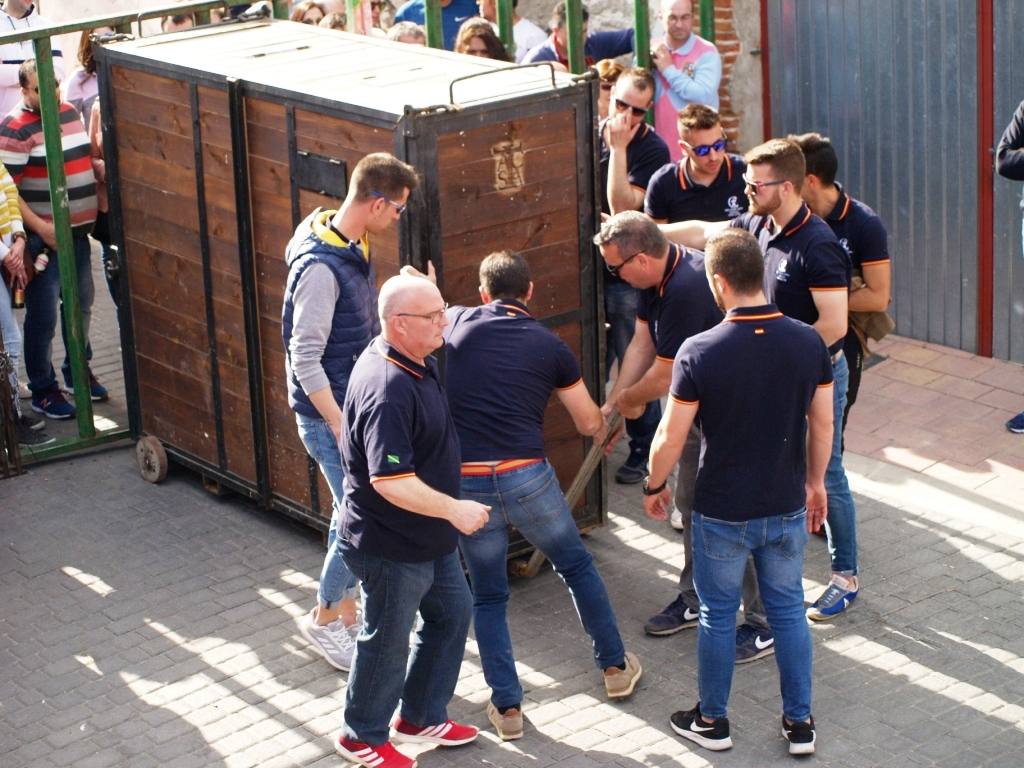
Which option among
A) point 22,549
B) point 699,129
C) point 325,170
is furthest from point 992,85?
point 22,549

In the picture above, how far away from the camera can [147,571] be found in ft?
25.8

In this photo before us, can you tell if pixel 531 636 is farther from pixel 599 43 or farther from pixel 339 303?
pixel 599 43

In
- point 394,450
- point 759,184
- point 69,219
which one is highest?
point 759,184

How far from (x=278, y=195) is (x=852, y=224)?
2.60 m

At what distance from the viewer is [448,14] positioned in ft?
38.6

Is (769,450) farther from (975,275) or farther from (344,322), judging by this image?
(975,275)

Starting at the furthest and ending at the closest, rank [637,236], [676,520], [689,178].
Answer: [689,178]
[676,520]
[637,236]

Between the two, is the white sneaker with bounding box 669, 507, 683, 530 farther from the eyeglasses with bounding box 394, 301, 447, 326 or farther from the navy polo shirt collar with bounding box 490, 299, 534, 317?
the eyeglasses with bounding box 394, 301, 447, 326

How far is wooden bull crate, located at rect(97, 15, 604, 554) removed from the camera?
23.2 feet

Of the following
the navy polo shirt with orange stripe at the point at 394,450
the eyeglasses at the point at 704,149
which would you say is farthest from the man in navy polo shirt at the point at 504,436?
the eyeglasses at the point at 704,149

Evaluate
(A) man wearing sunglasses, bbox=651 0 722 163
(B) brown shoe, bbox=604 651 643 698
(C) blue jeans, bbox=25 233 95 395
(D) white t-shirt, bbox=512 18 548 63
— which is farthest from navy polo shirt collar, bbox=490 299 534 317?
(D) white t-shirt, bbox=512 18 548 63

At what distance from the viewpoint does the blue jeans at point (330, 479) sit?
6.82 metres

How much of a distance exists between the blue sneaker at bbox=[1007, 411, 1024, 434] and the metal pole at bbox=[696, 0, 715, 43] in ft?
10.0

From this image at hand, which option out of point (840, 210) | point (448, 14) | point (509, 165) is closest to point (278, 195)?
point (509, 165)
